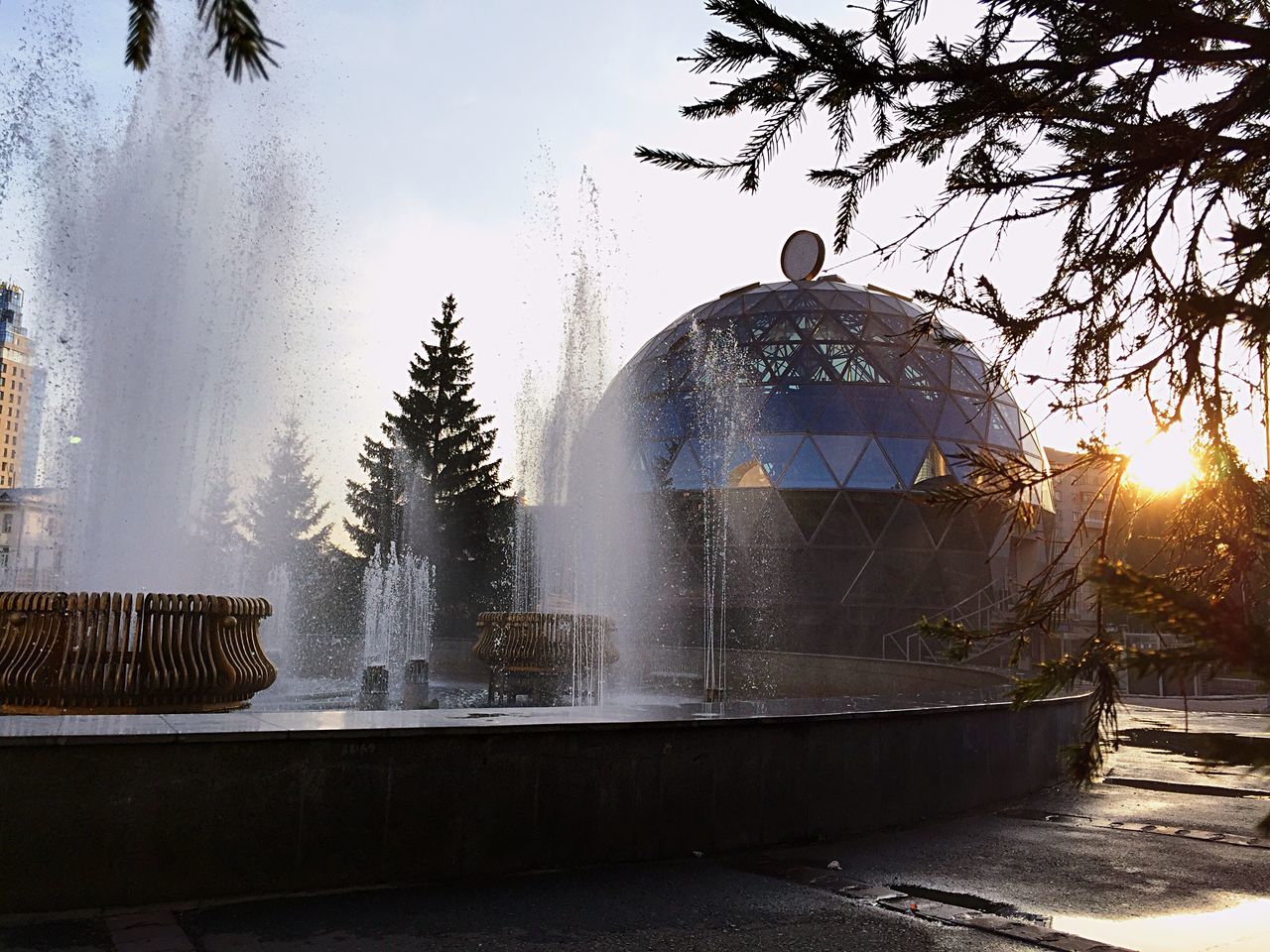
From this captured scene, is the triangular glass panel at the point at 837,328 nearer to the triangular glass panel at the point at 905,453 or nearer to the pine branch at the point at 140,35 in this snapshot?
the triangular glass panel at the point at 905,453

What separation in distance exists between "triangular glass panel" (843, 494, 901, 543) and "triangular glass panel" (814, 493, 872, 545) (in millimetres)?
138

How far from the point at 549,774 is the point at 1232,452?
11.0 ft

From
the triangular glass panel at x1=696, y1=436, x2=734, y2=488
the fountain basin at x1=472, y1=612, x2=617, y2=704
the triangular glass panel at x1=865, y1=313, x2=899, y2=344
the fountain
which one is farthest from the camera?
the triangular glass panel at x1=865, y1=313, x2=899, y2=344

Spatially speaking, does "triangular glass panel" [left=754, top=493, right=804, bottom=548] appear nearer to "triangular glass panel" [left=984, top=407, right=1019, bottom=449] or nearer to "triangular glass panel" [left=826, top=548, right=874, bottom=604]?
"triangular glass panel" [left=826, top=548, right=874, bottom=604]

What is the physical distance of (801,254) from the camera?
35719 mm

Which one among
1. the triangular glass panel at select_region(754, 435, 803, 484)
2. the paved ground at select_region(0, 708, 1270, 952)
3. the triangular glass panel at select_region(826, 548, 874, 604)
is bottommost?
the paved ground at select_region(0, 708, 1270, 952)

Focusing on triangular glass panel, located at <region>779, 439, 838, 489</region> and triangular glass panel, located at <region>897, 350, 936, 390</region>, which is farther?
triangular glass panel, located at <region>897, 350, 936, 390</region>

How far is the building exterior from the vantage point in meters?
26.4

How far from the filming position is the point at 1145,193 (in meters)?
3.91

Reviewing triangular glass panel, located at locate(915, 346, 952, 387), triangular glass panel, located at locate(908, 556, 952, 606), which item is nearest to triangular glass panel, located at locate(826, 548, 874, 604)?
triangular glass panel, located at locate(908, 556, 952, 606)

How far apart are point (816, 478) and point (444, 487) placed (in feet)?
51.3

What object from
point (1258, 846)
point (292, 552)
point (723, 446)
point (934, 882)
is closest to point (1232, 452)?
point (934, 882)

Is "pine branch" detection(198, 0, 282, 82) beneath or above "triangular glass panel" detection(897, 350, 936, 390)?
beneath

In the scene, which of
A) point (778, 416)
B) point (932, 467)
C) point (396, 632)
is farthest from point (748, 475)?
point (396, 632)
